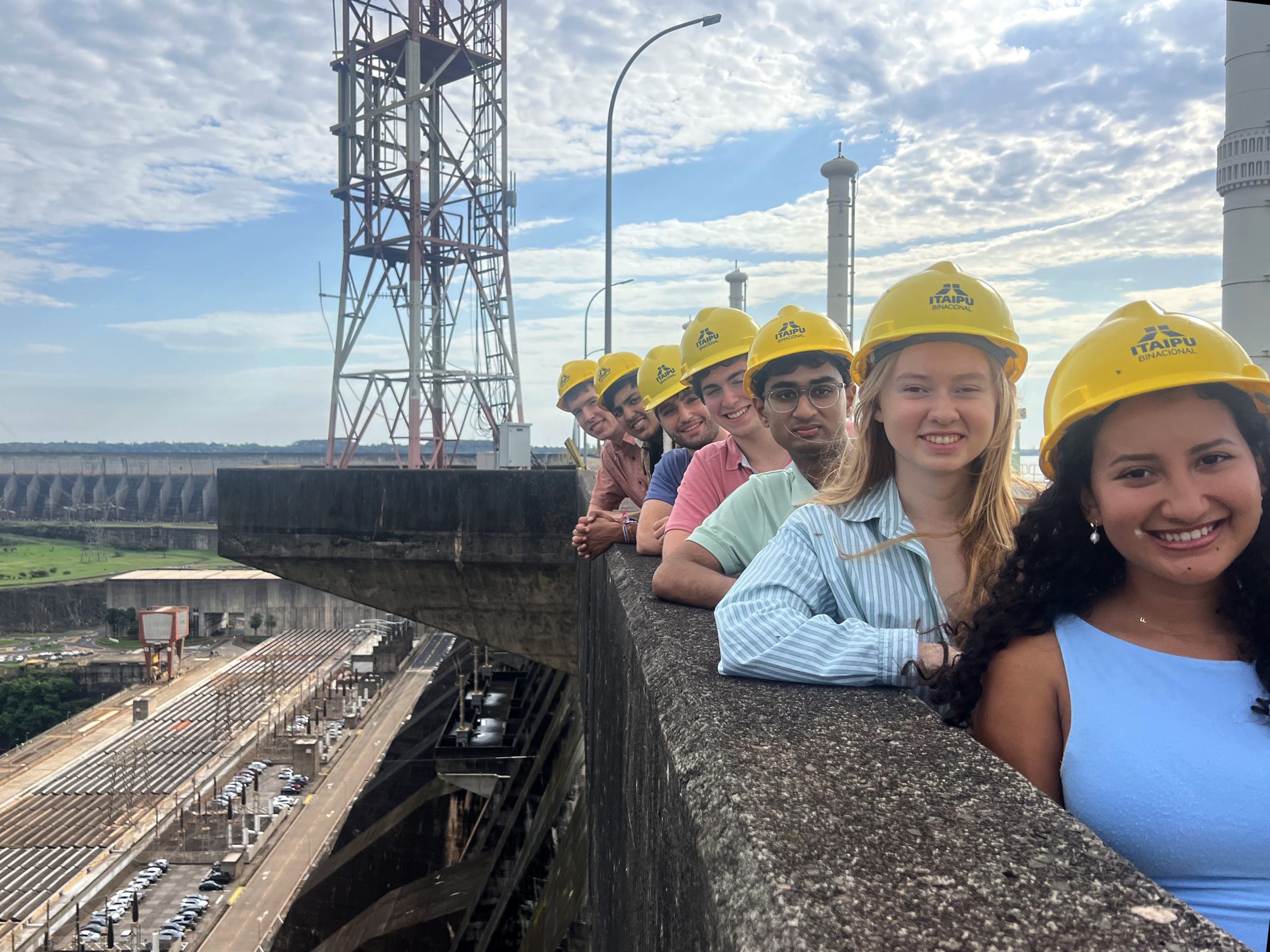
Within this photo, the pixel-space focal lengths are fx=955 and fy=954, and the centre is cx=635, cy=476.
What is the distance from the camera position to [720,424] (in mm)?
3518

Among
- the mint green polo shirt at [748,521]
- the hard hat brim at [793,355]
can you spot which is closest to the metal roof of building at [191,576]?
the hard hat brim at [793,355]

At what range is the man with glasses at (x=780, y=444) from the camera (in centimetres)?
272

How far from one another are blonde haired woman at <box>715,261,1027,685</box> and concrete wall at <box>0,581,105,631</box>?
7890 centimetres

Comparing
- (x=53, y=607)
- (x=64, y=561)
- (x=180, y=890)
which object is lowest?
(x=180, y=890)

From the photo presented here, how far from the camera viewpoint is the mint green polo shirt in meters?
2.72

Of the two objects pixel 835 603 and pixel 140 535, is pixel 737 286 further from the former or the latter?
pixel 140 535

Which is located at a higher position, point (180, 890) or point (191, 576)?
point (191, 576)

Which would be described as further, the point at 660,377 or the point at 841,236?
the point at 841,236

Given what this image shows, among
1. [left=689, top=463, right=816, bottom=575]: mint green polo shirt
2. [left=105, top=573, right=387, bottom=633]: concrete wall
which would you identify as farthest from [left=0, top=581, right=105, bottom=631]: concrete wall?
[left=689, top=463, right=816, bottom=575]: mint green polo shirt

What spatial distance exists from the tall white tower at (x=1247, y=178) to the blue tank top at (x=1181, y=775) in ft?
64.4

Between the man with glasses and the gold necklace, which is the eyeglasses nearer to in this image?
the man with glasses

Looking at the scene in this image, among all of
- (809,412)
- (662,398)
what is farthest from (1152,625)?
(662,398)

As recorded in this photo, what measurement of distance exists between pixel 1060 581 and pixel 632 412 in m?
3.83

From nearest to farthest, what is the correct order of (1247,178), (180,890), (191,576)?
(1247,178), (180,890), (191,576)
